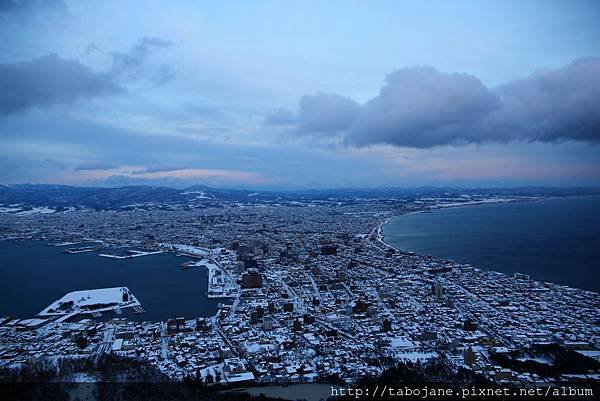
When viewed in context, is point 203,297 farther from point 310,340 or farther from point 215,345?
point 310,340

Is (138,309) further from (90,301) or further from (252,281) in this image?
(252,281)

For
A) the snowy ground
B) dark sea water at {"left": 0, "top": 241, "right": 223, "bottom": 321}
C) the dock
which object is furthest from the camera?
dark sea water at {"left": 0, "top": 241, "right": 223, "bottom": 321}

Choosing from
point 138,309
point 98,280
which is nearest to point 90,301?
point 138,309

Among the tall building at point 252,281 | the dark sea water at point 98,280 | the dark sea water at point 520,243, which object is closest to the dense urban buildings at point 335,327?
the tall building at point 252,281

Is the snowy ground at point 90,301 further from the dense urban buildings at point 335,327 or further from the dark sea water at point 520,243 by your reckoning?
the dark sea water at point 520,243

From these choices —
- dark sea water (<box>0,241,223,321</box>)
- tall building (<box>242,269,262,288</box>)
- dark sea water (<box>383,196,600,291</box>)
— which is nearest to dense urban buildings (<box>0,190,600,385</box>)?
tall building (<box>242,269,262,288</box>)

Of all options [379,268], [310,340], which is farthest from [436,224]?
[310,340]

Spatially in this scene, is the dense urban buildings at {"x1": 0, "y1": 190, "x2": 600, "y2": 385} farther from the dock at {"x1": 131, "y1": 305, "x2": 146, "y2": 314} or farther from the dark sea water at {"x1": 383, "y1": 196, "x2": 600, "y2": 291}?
the dark sea water at {"x1": 383, "y1": 196, "x2": 600, "y2": 291}
